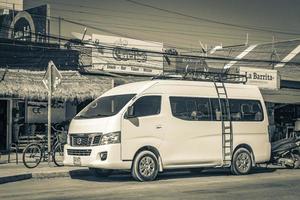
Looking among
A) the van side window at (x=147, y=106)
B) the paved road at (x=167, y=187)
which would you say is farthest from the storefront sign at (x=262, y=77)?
the van side window at (x=147, y=106)

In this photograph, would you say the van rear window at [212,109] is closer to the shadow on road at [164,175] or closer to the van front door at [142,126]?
the van front door at [142,126]

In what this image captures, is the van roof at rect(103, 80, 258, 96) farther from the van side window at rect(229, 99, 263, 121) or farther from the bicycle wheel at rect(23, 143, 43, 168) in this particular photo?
the bicycle wheel at rect(23, 143, 43, 168)

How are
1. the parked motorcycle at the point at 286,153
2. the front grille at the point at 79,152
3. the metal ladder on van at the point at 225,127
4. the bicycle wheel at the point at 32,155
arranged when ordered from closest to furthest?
the front grille at the point at 79,152 < the metal ladder on van at the point at 225,127 < the bicycle wheel at the point at 32,155 < the parked motorcycle at the point at 286,153

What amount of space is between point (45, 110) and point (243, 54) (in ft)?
78.0

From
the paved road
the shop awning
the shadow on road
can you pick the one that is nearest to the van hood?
the paved road

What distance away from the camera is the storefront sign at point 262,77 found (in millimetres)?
31487

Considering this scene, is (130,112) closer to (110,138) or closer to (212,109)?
(110,138)

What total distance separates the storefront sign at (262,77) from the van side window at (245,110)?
14.8 metres

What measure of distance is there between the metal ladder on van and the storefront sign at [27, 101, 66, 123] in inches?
433

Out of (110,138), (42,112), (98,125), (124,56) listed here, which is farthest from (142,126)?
(124,56)

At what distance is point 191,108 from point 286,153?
4562mm

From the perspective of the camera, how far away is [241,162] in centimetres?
1581

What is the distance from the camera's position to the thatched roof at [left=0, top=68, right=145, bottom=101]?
72.8 ft

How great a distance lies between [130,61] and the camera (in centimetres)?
2886
